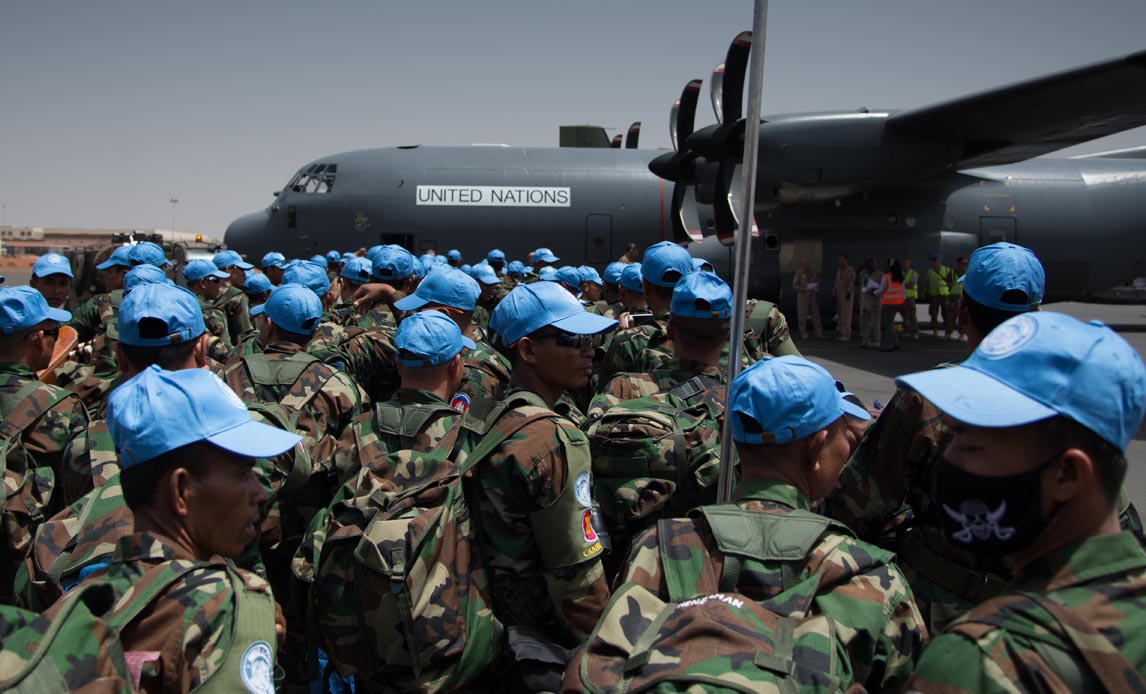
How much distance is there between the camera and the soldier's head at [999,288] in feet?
9.58

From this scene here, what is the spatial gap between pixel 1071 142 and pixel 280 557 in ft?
45.4

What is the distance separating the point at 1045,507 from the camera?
1467 millimetres

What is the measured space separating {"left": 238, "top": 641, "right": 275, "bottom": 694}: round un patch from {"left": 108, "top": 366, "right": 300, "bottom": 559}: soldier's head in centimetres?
33

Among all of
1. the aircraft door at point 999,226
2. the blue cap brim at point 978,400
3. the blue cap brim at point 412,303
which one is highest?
the aircraft door at point 999,226

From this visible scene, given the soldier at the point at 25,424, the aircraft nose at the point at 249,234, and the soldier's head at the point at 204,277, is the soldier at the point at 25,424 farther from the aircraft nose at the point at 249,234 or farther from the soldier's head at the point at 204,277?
the aircraft nose at the point at 249,234

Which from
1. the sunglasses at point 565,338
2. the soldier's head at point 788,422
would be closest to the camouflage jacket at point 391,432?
the sunglasses at point 565,338

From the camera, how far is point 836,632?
1.70m

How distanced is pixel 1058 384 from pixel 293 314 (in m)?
3.91

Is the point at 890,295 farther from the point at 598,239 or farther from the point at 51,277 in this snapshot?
the point at 51,277

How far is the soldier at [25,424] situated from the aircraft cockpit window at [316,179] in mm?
12429

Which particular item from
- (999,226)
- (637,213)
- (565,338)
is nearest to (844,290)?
(999,226)

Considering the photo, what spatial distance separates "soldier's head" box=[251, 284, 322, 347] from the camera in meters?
4.54

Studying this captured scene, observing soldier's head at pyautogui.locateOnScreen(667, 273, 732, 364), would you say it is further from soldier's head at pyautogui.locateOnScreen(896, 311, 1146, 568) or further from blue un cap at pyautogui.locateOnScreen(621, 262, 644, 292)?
blue un cap at pyautogui.locateOnScreen(621, 262, 644, 292)

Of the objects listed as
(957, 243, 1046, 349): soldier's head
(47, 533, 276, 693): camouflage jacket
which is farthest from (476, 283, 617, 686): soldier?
(957, 243, 1046, 349): soldier's head
